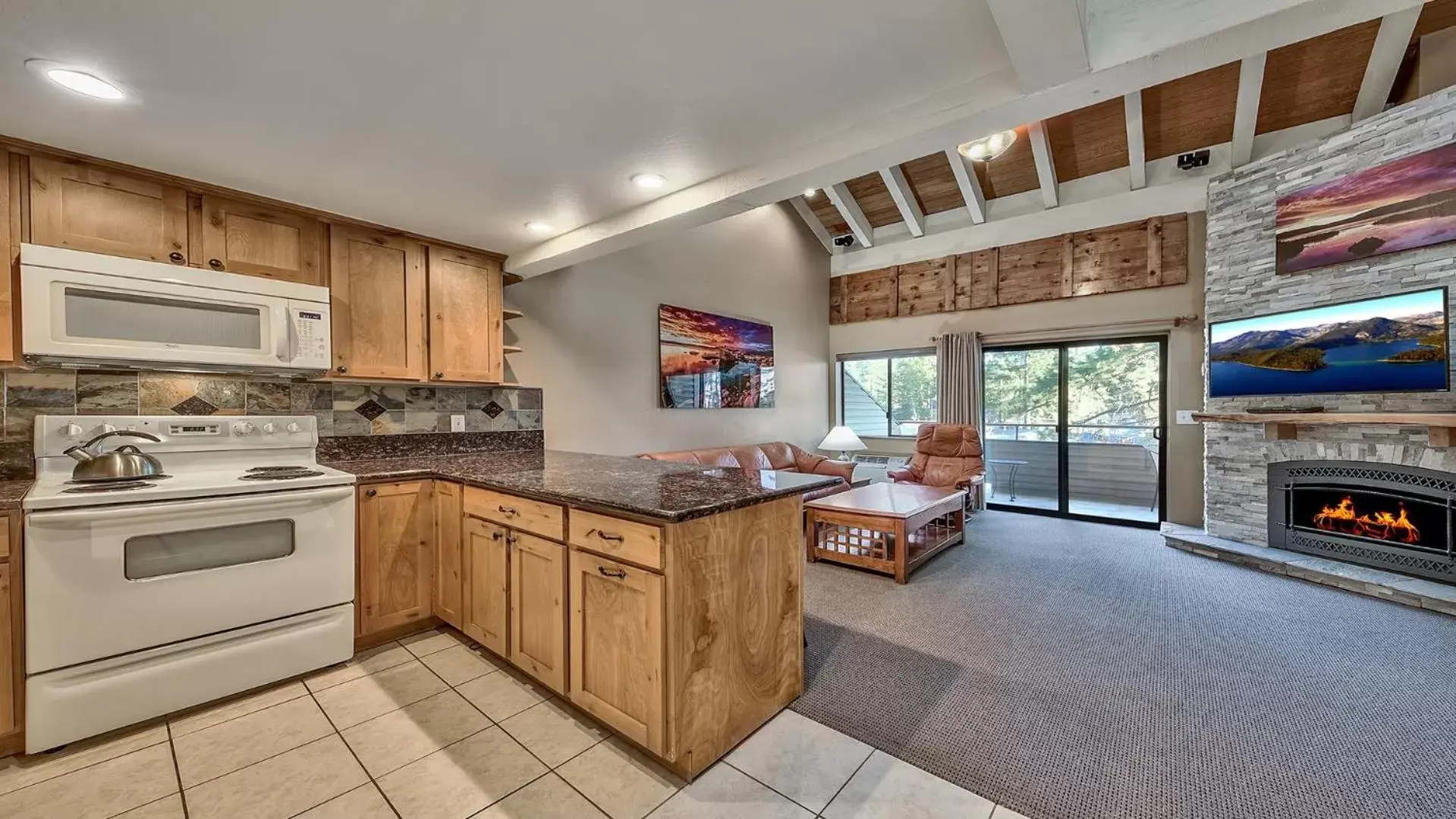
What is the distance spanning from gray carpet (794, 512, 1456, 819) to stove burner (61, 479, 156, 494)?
8.85 feet

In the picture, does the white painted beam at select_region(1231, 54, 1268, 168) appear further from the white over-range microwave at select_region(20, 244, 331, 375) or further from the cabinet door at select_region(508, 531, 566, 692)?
the white over-range microwave at select_region(20, 244, 331, 375)

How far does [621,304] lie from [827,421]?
12.2 feet

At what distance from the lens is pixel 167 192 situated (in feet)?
7.56

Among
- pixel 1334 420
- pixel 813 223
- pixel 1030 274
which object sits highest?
pixel 813 223

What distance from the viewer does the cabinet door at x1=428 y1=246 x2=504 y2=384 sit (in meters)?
3.11

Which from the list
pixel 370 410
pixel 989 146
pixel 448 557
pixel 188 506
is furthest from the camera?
pixel 989 146

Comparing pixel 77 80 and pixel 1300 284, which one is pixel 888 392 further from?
pixel 77 80

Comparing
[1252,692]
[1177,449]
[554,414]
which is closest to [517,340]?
[554,414]

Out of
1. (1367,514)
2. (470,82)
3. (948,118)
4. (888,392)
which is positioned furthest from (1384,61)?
(470,82)

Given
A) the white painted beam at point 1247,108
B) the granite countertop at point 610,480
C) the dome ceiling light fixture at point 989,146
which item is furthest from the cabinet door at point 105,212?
the white painted beam at point 1247,108

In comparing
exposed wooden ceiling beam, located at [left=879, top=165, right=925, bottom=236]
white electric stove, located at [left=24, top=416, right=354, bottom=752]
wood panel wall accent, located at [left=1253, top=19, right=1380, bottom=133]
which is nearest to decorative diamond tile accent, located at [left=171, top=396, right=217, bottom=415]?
white electric stove, located at [left=24, top=416, right=354, bottom=752]

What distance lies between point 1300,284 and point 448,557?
596 centimetres

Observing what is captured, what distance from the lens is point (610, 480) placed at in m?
2.22

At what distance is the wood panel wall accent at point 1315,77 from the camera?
3.70 m
